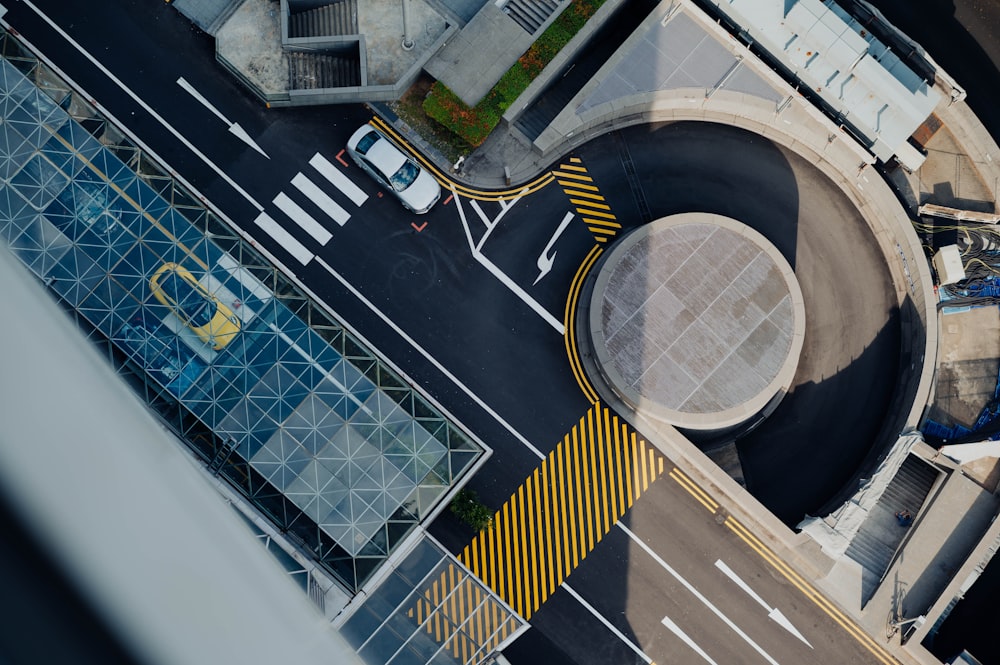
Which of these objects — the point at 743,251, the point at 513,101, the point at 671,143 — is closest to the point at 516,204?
the point at 513,101

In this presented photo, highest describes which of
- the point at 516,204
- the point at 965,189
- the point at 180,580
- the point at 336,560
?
the point at 965,189

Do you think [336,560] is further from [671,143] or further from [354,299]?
[671,143]

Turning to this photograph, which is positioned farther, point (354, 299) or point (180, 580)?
point (354, 299)

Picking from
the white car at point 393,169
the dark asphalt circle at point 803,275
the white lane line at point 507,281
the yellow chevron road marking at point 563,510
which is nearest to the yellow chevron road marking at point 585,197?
the dark asphalt circle at point 803,275

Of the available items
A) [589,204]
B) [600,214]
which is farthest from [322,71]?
[600,214]

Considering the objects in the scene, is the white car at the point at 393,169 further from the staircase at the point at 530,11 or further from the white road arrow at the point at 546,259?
the staircase at the point at 530,11

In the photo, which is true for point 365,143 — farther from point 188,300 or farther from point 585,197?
point 188,300

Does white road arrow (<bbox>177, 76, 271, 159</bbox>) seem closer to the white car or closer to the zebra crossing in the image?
the zebra crossing
